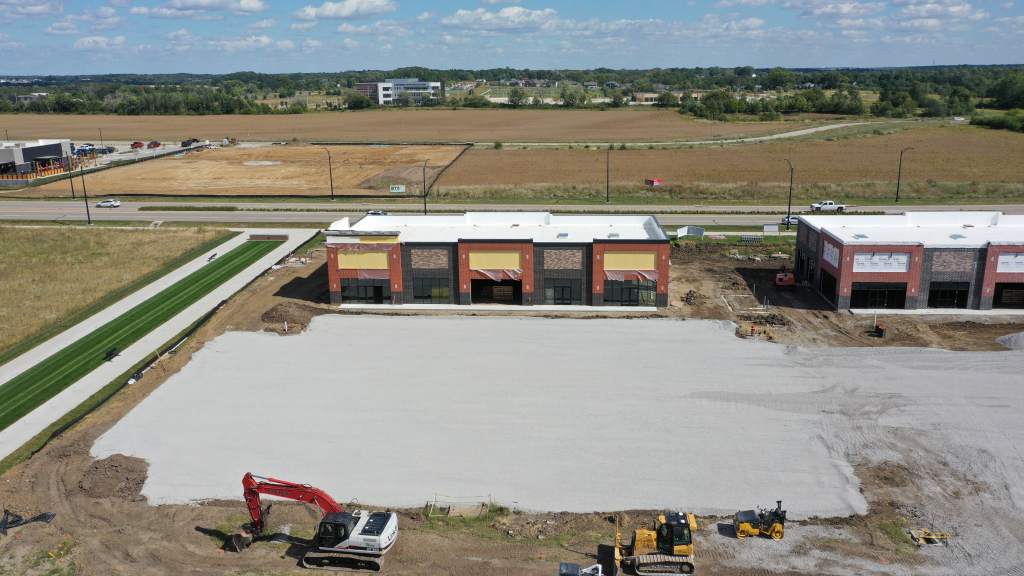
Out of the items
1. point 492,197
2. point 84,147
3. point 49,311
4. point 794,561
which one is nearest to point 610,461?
point 794,561

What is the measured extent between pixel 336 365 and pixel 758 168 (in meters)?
96.3

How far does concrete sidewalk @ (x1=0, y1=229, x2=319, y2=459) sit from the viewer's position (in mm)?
40750

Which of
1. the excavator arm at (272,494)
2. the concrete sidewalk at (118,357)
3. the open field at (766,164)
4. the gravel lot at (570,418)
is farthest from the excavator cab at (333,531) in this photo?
the open field at (766,164)

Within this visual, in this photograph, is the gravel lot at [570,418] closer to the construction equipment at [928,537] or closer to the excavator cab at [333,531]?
the construction equipment at [928,537]

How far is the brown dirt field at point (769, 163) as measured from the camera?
115438mm

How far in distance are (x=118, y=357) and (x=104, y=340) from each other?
4.11 m

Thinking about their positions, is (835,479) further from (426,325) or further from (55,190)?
(55,190)

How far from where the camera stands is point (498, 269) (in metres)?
59.7

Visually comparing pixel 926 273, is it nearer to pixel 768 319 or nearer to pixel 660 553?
pixel 768 319

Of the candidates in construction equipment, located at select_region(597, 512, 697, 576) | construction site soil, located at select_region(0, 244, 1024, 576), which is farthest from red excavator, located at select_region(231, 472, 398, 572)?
construction equipment, located at select_region(597, 512, 697, 576)

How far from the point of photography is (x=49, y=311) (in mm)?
59344

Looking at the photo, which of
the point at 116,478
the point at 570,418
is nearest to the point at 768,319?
the point at 570,418

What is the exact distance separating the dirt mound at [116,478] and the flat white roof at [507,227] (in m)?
26.7

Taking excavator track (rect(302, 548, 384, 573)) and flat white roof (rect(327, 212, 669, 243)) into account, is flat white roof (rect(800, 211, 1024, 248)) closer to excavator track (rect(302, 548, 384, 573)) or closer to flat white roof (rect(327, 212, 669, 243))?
flat white roof (rect(327, 212, 669, 243))
